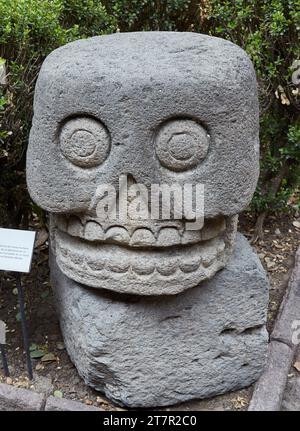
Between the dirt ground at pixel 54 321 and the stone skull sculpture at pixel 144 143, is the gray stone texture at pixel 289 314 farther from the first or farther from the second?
the stone skull sculpture at pixel 144 143

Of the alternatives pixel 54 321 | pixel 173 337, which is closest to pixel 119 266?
pixel 173 337

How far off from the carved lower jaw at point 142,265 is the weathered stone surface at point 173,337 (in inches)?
5.9

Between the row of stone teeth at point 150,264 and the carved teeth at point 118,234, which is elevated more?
the carved teeth at point 118,234

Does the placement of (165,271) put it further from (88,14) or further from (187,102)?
(88,14)

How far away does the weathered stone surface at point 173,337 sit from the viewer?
2045mm

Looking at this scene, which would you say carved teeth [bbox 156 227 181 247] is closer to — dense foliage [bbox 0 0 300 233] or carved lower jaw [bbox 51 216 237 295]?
carved lower jaw [bbox 51 216 237 295]

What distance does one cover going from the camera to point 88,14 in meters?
3.03

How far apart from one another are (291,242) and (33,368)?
6.34 ft

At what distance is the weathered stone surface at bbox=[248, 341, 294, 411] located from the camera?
2.23 meters

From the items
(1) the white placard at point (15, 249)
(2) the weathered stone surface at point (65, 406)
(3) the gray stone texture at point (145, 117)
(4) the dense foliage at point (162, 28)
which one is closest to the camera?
(3) the gray stone texture at point (145, 117)

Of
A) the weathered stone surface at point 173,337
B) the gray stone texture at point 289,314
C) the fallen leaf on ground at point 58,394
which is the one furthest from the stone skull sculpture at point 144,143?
the gray stone texture at point 289,314

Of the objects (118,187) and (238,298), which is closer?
(118,187)

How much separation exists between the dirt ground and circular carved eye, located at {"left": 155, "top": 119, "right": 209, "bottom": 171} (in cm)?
113

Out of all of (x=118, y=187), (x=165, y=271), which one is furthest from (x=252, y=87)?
(x=165, y=271)
